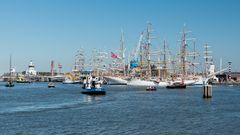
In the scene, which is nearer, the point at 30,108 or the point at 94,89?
the point at 30,108

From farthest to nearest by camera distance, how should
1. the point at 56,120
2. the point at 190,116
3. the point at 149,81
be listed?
the point at 149,81
the point at 190,116
the point at 56,120

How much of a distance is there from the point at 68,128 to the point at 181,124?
10978mm

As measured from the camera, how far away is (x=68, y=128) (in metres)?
40.7

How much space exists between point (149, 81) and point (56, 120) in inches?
6075

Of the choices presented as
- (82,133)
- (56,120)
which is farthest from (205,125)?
(56,120)

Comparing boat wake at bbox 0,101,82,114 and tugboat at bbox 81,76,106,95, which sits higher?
tugboat at bbox 81,76,106,95

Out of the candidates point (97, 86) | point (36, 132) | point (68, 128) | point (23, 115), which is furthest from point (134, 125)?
point (97, 86)

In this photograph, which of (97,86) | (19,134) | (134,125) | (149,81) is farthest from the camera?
(149,81)

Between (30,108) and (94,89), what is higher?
(94,89)

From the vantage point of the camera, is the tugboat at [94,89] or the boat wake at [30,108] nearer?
the boat wake at [30,108]

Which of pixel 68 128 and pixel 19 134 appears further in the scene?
pixel 68 128

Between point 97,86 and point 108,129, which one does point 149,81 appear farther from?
point 108,129

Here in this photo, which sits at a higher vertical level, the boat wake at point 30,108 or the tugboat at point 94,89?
A: the tugboat at point 94,89

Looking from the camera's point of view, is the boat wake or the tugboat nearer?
the boat wake
